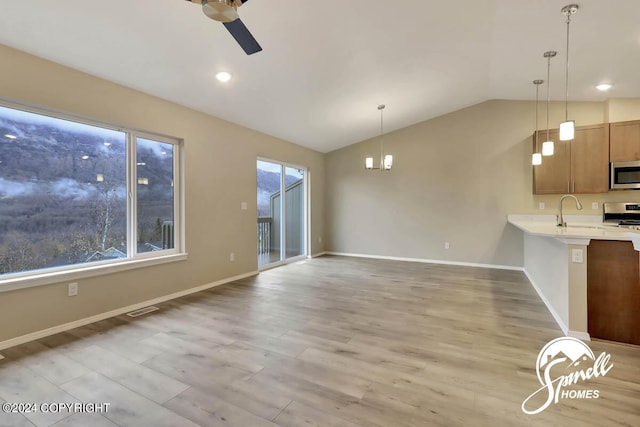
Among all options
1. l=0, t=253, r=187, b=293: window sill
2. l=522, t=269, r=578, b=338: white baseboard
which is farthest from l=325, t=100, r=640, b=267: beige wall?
l=0, t=253, r=187, b=293: window sill

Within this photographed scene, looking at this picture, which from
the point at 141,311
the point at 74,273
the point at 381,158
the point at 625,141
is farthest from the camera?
the point at 381,158

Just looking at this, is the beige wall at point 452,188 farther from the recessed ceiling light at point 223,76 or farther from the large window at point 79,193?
the large window at point 79,193

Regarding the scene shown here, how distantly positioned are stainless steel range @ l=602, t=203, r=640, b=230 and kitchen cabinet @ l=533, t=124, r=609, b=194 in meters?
0.36

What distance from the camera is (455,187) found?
5.91 m

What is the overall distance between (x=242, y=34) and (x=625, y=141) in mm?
5633

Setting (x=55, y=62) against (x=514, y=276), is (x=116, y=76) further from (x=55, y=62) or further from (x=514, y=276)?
(x=514, y=276)

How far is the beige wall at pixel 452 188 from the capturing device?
17.6 ft

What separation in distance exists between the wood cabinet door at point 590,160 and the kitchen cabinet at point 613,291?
2.76 meters

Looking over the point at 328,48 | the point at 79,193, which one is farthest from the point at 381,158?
the point at 79,193

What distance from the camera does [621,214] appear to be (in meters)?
4.62

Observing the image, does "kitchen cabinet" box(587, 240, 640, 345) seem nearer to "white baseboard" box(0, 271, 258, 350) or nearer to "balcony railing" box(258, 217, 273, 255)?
"white baseboard" box(0, 271, 258, 350)

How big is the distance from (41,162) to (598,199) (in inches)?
294

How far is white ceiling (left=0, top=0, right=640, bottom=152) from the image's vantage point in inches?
96.5

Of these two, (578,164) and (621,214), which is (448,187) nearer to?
(578,164)
